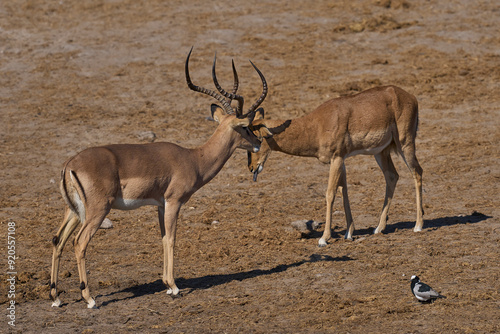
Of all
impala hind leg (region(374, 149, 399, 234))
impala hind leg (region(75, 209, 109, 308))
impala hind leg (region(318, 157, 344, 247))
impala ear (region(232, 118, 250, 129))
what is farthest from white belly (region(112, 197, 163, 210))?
impala hind leg (region(374, 149, 399, 234))

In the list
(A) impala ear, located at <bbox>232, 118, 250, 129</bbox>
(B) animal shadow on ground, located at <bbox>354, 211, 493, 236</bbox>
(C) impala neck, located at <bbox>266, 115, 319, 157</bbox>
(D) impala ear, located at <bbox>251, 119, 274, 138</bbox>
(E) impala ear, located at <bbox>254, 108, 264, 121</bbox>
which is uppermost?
(A) impala ear, located at <bbox>232, 118, 250, 129</bbox>

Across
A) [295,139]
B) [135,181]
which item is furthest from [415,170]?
[135,181]

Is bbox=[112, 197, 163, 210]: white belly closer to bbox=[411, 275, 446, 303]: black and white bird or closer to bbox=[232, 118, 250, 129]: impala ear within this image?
bbox=[232, 118, 250, 129]: impala ear

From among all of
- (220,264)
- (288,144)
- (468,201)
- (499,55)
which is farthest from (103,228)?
(499,55)

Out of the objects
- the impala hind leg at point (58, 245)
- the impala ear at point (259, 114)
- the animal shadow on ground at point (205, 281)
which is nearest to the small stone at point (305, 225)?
the animal shadow on ground at point (205, 281)

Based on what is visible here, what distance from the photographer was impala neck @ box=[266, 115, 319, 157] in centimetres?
1109

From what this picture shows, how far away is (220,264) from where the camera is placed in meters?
10.3

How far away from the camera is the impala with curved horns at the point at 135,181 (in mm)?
8445

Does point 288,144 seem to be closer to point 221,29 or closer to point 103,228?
point 103,228

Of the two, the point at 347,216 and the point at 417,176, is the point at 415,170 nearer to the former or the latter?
the point at 417,176

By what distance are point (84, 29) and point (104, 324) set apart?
45.6 ft

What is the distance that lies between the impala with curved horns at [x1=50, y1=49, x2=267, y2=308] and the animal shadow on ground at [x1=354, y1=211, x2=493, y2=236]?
117 inches

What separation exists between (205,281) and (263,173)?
5.03 metres

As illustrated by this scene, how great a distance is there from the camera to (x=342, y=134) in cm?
1102
